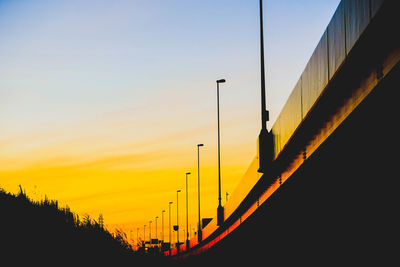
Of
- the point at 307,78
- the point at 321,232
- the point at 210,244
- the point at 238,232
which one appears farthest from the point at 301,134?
the point at 210,244

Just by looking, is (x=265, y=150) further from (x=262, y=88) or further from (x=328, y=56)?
(x=328, y=56)

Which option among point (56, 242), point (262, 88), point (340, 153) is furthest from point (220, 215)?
point (56, 242)

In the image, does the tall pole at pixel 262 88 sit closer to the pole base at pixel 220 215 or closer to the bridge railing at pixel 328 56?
the bridge railing at pixel 328 56

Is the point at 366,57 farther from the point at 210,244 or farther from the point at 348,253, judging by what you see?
the point at 210,244

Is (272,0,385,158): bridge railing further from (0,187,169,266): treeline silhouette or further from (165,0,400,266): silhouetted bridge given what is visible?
(0,187,169,266): treeline silhouette

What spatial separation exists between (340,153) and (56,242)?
29.3 feet

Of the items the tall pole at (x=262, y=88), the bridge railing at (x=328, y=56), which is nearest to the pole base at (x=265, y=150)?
the tall pole at (x=262, y=88)

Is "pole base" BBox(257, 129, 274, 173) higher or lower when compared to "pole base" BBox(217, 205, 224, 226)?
higher

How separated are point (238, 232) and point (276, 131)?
88.5ft

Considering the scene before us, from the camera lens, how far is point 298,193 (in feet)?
96.9

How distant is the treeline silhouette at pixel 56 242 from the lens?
15.7m

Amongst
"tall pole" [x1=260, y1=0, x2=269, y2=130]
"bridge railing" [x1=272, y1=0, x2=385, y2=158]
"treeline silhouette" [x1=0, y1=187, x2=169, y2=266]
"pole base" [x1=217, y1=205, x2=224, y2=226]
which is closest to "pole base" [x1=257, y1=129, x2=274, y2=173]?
"tall pole" [x1=260, y1=0, x2=269, y2=130]

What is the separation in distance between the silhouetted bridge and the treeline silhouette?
3.22 meters

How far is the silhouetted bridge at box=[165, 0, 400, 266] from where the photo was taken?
43.9 feet
